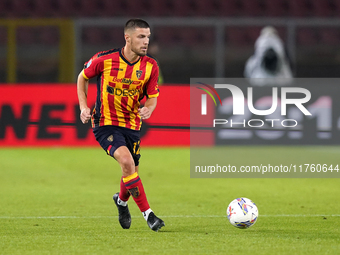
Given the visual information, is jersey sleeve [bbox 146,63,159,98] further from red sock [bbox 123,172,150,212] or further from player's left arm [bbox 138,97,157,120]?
red sock [bbox 123,172,150,212]

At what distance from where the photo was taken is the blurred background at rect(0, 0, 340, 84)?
13.2m

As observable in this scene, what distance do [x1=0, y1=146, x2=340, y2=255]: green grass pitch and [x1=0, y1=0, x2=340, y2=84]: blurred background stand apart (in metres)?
3.20

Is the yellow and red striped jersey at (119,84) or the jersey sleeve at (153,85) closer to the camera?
A: the yellow and red striped jersey at (119,84)

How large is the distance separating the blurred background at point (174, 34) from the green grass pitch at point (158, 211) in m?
3.20

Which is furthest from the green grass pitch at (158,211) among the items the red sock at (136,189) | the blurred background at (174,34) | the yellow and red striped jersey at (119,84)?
the blurred background at (174,34)

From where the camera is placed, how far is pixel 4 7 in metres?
16.5

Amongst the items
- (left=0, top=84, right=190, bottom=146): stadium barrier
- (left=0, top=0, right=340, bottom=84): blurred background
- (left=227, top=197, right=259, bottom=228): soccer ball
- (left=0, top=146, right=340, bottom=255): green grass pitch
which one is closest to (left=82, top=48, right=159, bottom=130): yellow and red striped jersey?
(left=0, top=146, right=340, bottom=255): green grass pitch

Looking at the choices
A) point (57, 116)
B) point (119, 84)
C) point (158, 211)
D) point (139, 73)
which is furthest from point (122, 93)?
point (57, 116)

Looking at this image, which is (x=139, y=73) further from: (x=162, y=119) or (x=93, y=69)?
(x=162, y=119)

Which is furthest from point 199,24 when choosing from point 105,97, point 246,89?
point 105,97

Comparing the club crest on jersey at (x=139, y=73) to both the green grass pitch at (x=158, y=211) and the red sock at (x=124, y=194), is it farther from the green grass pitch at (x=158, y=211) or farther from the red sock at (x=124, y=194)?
the green grass pitch at (x=158, y=211)

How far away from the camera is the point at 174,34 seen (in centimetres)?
1605

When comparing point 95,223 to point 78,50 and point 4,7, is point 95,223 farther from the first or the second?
point 4,7

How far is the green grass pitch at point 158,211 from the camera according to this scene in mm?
4520
